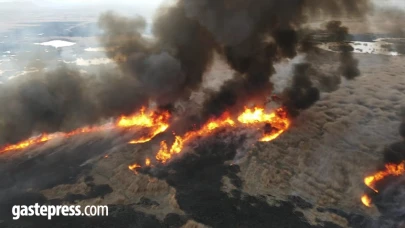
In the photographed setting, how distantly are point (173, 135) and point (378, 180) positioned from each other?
18390 mm

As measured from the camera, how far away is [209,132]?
35750mm

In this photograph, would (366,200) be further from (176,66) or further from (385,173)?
(176,66)

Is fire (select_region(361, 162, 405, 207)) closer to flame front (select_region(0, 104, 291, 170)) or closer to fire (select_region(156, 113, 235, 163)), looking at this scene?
flame front (select_region(0, 104, 291, 170))

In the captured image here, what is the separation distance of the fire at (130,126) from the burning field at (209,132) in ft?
0.54

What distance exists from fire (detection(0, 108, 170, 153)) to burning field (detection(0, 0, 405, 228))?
0.16 meters

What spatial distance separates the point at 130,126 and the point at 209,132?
844 centimetres

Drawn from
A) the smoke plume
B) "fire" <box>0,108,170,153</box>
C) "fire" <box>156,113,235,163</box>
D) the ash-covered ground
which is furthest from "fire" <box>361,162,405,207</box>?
"fire" <box>0,108,170,153</box>

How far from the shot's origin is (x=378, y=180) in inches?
1109

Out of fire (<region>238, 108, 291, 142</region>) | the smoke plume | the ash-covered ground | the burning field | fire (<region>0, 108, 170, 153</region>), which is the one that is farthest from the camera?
fire (<region>238, 108, 291, 142</region>)

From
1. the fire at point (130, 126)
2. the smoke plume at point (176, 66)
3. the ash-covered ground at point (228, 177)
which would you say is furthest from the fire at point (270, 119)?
the fire at point (130, 126)

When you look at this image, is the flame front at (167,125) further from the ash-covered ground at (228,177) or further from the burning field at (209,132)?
the ash-covered ground at (228,177)

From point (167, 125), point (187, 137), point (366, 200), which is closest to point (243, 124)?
point (187, 137)

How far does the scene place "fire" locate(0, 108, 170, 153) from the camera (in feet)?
113

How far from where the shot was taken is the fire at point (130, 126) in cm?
3447
